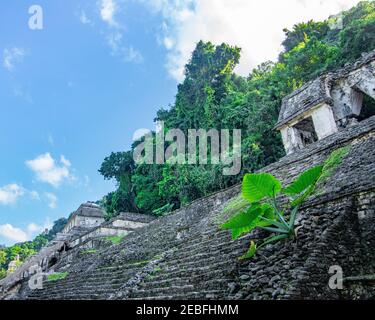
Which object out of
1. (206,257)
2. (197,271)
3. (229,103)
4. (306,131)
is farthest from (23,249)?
(197,271)

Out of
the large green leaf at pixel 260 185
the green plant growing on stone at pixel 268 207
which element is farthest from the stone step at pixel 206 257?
the large green leaf at pixel 260 185

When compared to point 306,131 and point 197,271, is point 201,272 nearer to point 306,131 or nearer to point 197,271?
point 197,271

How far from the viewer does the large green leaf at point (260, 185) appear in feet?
15.3

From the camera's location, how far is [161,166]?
2769 centimetres

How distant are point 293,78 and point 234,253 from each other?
63.7ft

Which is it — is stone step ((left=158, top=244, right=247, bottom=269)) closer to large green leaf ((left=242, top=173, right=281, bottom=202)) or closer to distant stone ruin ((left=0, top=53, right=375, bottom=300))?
distant stone ruin ((left=0, top=53, right=375, bottom=300))

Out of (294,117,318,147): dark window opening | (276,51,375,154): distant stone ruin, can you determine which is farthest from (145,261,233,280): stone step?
(294,117,318,147): dark window opening

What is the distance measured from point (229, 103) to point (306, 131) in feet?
44.1

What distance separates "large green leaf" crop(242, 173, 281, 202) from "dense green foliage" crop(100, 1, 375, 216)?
1454 cm

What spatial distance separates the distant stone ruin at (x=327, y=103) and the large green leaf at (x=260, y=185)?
8286 millimetres
